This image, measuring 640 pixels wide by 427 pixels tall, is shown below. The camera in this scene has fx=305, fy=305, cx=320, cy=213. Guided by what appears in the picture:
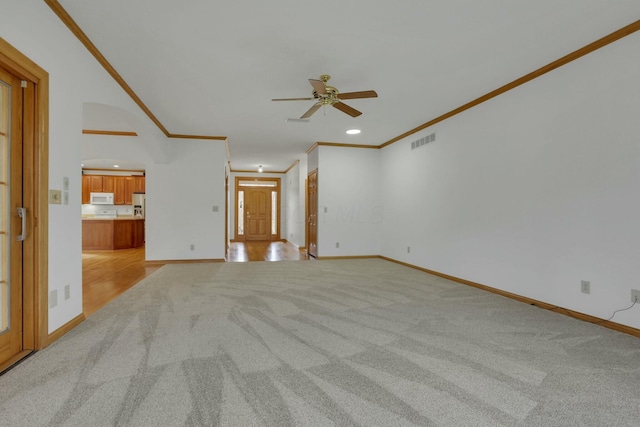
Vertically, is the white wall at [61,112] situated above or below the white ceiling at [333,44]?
below

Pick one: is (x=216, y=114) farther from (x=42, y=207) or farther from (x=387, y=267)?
(x=387, y=267)

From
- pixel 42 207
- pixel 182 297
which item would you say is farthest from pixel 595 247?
pixel 42 207

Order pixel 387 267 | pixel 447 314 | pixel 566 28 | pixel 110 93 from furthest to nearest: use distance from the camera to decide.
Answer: pixel 387 267 < pixel 110 93 < pixel 447 314 < pixel 566 28

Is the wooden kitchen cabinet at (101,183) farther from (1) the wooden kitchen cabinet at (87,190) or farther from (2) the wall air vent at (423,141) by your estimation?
(2) the wall air vent at (423,141)

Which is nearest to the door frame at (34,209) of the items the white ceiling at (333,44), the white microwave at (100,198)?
the white ceiling at (333,44)

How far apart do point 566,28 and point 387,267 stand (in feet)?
14.5

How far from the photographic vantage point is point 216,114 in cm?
514

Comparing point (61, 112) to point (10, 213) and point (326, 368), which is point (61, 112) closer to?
point (10, 213)

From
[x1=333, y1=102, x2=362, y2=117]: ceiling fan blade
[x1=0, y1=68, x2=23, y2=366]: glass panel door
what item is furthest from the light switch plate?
[x1=333, y1=102, x2=362, y2=117]: ceiling fan blade

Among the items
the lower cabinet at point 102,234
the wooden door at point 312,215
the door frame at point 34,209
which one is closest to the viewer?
the door frame at point 34,209

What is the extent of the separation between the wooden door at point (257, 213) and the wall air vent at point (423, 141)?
6966 mm

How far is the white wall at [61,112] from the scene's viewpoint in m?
2.24

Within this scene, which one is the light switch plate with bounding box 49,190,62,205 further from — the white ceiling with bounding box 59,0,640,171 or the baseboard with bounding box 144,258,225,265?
the baseboard with bounding box 144,258,225,265

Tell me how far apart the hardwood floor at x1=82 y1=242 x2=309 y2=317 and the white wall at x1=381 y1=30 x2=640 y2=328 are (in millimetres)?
3984
